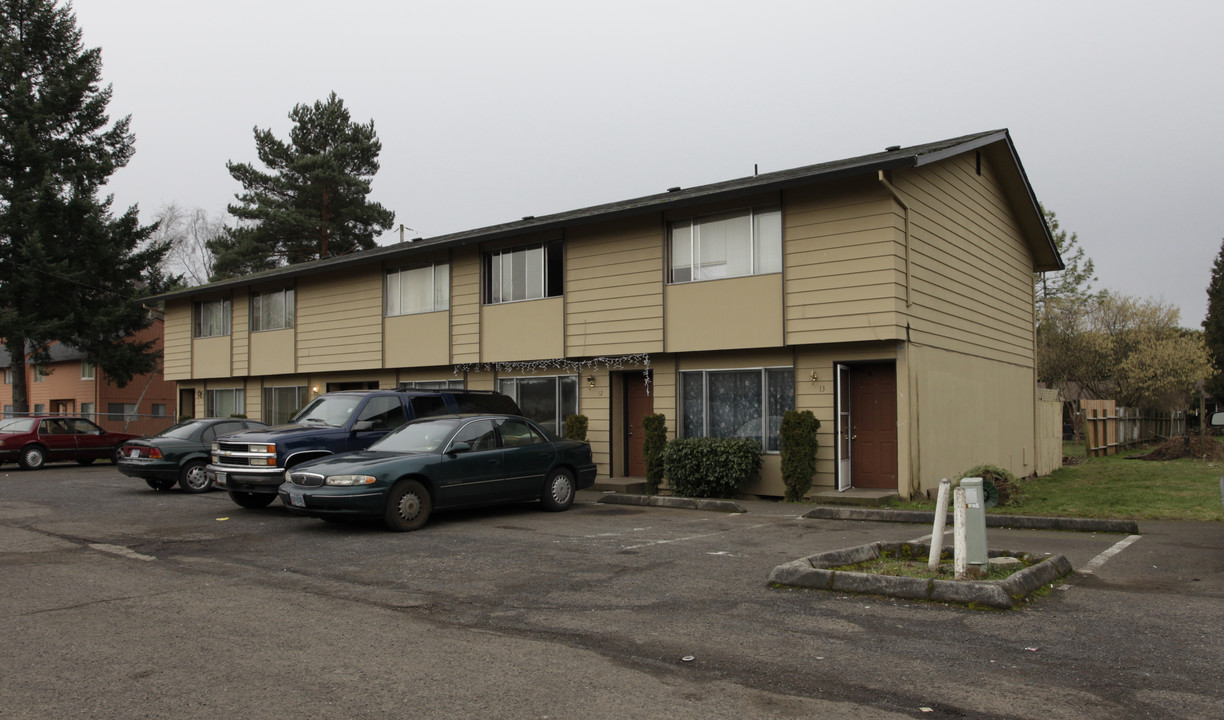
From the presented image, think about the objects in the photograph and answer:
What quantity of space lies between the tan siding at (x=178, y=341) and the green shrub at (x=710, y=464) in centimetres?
2125

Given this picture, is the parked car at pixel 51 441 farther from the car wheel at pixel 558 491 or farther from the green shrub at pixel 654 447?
the car wheel at pixel 558 491

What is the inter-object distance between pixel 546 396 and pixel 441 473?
8.04 metres

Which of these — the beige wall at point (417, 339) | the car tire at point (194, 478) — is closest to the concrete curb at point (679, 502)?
the beige wall at point (417, 339)

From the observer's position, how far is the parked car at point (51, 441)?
24.2 m

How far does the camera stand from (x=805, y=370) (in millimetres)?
15773

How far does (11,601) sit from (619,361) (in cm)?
1213

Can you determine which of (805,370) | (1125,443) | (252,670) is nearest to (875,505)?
(805,370)

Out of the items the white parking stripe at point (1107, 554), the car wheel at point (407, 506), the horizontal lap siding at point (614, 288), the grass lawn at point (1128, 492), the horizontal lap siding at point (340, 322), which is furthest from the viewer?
the horizontal lap siding at point (340, 322)

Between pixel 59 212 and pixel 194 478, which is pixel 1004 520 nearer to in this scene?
pixel 194 478

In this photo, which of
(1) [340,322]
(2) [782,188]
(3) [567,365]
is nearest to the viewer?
(2) [782,188]

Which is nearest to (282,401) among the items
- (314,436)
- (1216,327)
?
(314,436)

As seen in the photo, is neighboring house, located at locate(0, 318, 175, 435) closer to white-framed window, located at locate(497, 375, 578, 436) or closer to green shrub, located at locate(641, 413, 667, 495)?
white-framed window, located at locate(497, 375, 578, 436)

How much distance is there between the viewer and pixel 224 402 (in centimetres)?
2989

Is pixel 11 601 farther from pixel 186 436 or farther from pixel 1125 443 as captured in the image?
pixel 1125 443
